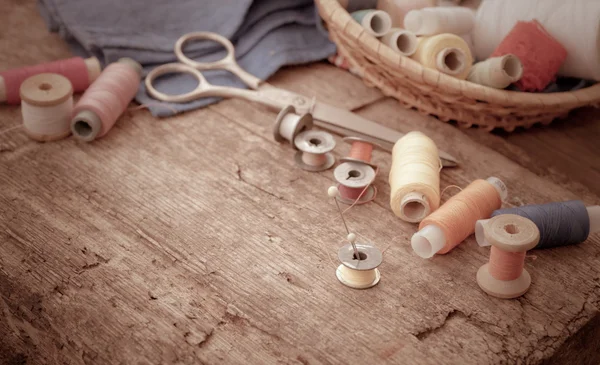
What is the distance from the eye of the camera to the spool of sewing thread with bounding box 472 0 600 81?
6.03 feet

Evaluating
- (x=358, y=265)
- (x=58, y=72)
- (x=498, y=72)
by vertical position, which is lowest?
(x=58, y=72)

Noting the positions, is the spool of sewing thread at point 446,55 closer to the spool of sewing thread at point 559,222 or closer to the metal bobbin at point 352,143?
the metal bobbin at point 352,143

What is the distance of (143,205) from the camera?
1.51 m

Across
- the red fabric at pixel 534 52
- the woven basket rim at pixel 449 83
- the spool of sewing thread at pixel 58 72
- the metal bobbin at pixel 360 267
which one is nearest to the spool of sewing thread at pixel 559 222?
the metal bobbin at pixel 360 267

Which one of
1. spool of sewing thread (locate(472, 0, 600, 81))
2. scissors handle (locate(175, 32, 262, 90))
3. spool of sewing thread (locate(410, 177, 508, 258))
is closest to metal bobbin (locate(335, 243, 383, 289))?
spool of sewing thread (locate(410, 177, 508, 258))

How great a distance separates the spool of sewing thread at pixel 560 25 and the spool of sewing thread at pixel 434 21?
0.30 ft

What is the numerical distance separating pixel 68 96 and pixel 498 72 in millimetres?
1048

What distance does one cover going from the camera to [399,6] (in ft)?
6.57

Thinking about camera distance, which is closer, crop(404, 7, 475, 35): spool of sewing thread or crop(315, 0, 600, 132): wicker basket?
crop(315, 0, 600, 132): wicker basket

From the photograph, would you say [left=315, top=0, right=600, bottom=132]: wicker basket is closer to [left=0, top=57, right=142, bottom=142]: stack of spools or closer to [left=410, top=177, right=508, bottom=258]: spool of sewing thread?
[left=410, top=177, right=508, bottom=258]: spool of sewing thread

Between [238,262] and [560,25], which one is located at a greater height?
[560,25]

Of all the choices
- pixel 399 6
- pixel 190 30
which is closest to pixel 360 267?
pixel 399 6

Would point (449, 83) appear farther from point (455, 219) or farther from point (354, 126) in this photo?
point (455, 219)

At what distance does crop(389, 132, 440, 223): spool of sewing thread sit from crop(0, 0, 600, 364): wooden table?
43 mm
